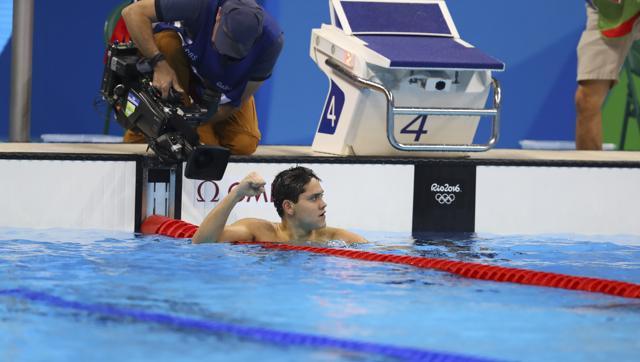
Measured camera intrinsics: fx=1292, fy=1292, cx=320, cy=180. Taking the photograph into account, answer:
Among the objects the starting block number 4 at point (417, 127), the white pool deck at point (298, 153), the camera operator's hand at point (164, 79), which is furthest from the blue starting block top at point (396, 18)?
the camera operator's hand at point (164, 79)

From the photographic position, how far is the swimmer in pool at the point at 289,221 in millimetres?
5816

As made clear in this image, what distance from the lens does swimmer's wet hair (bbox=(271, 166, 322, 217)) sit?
602cm

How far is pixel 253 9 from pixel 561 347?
9.24 feet

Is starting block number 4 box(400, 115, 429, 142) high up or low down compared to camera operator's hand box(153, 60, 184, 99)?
down

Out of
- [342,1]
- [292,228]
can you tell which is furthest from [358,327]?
[342,1]

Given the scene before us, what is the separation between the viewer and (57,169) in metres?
6.59

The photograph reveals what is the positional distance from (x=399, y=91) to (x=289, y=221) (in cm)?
135

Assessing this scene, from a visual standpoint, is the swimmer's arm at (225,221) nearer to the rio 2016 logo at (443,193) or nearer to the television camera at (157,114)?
the television camera at (157,114)

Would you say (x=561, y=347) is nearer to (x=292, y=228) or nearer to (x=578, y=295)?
(x=578, y=295)

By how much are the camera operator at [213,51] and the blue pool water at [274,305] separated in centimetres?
89

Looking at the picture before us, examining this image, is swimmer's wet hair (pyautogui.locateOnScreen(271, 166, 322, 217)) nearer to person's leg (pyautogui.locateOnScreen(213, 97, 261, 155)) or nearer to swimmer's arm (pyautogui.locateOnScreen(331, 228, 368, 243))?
swimmer's arm (pyautogui.locateOnScreen(331, 228, 368, 243))

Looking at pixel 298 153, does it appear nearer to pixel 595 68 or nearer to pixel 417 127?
pixel 417 127

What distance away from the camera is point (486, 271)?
5383 mm

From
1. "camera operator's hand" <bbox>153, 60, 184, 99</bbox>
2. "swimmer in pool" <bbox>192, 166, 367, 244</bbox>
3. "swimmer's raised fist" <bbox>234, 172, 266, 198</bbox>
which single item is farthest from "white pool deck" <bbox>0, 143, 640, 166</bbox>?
"swimmer's raised fist" <bbox>234, 172, 266, 198</bbox>
